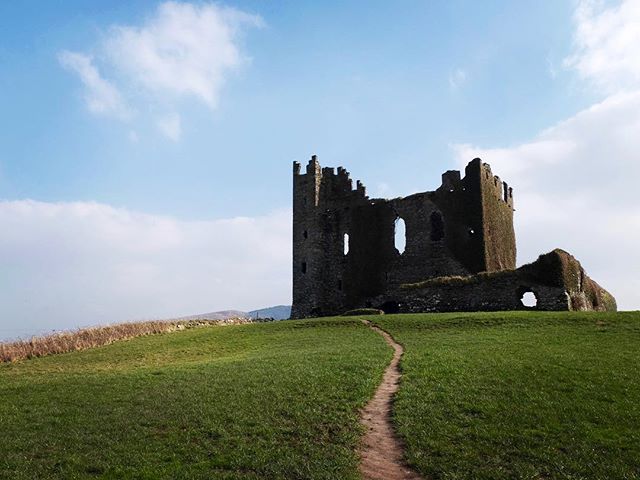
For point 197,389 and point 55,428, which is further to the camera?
point 197,389

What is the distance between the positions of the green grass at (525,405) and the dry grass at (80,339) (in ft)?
69.3

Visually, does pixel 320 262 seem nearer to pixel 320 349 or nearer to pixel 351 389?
pixel 320 349

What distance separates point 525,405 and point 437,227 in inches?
1536

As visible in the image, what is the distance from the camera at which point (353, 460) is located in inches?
493

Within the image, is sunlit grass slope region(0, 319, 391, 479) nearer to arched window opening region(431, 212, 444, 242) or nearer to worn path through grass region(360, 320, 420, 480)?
worn path through grass region(360, 320, 420, 480)

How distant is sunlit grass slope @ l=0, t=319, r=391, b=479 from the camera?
40.3 feet

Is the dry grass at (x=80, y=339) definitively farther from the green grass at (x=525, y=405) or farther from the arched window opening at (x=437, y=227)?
the arched window opening at (x=437, y=227)

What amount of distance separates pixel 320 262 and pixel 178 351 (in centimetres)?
2832

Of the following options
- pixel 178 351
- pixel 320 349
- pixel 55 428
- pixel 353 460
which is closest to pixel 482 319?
pixel 320 349

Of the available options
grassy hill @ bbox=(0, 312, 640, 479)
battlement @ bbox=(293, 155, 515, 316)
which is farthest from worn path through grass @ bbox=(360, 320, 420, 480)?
battlement @ bbox=(293, 155, 515, 316)

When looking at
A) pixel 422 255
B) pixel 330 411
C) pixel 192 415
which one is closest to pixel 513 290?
pixel 422 255

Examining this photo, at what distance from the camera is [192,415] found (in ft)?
52.3

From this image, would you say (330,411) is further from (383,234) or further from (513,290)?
(383,234)

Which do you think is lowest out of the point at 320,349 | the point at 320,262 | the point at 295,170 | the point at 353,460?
the point at 353,460
